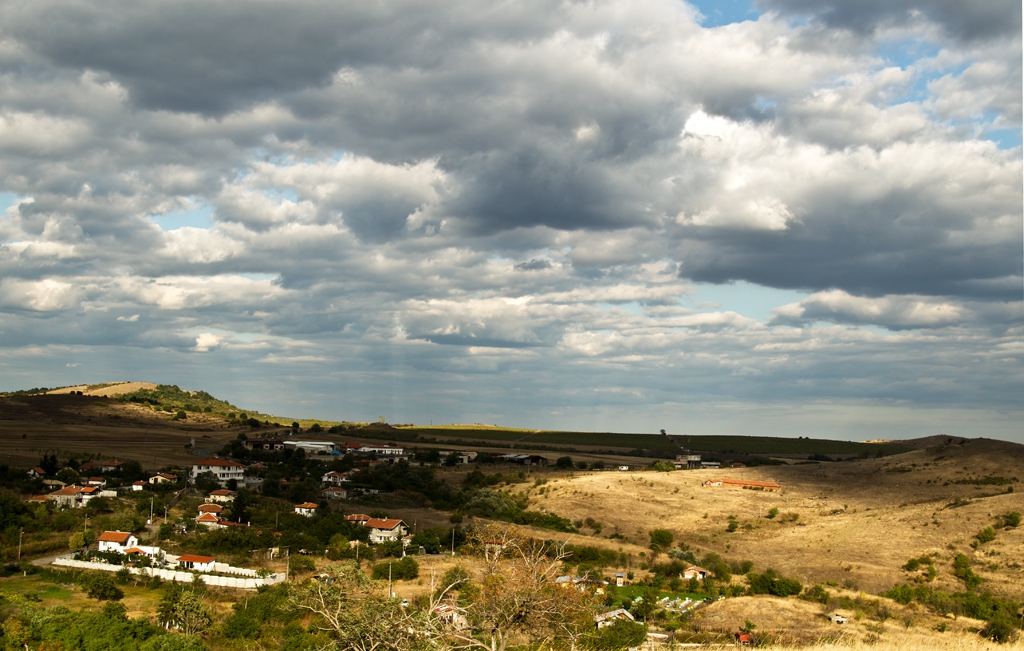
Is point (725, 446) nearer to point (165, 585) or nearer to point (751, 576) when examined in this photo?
point (751, 576)

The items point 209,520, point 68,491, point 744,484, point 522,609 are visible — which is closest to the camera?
point 522,609

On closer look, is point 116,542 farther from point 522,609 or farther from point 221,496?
point 522,609

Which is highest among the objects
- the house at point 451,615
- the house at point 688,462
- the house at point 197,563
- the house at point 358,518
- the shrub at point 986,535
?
the house at point 451,615

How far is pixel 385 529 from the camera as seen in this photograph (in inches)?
2287

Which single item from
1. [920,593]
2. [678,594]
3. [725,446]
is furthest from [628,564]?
[725,446]

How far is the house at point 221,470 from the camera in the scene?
275ft

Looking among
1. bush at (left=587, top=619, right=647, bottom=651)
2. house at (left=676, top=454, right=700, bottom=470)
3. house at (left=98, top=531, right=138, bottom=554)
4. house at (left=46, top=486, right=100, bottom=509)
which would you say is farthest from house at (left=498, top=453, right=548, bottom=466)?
bush at (left=587, top=619, right=647, bottom=651)

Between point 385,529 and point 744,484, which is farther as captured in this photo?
point 744,484

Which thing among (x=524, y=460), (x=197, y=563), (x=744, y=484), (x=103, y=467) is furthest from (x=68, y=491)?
(x=744, y=484)

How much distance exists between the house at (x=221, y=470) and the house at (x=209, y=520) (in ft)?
81.3

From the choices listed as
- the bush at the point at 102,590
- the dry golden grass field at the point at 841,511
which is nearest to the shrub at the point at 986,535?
the dry golden grass field at the point at 841,511

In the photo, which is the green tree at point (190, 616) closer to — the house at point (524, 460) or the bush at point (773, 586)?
the bush at point (773, 586)

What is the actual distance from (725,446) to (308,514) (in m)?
150

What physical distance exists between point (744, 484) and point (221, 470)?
60.2 m
